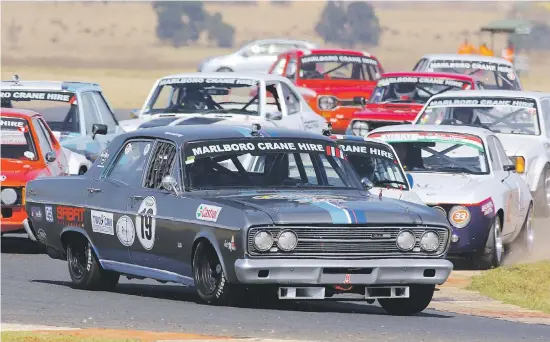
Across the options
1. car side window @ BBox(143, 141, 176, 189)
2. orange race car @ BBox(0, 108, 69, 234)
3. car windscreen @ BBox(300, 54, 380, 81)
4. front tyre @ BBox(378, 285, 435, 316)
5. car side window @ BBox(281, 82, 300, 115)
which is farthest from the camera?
car windscreen @ BBox(300, 54, 380, 81)

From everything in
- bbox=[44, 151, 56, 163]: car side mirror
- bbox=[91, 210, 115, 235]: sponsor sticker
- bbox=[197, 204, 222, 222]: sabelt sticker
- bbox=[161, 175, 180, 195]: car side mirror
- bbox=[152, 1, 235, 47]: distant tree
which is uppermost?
bbox=[161, 175, 180, 195]: car side mirror

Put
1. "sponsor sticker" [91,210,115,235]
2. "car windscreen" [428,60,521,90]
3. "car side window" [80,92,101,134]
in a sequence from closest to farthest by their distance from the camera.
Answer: "sponsor sticker" [91,210,115,235], "car side window" [80,92,101,134], "car windscreen" [428,60,521,90]

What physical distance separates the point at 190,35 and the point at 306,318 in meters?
91.9

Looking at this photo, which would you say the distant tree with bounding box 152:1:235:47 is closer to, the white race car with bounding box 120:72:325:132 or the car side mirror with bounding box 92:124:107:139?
the white race car with bounding box 120:72:325:132

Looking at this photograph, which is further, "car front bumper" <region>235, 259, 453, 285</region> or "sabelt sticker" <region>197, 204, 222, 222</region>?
"sabelt sticker" <region>197, 204, 222, 222</region>

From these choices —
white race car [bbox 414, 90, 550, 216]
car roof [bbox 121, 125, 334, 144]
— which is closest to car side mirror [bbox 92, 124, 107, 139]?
white race car [bbox 414, 90, 550, 216]

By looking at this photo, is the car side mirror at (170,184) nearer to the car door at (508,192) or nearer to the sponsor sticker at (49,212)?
the sponsor sticker at (49,212)

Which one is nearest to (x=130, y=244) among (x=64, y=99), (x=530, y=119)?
(x=64, y=99)

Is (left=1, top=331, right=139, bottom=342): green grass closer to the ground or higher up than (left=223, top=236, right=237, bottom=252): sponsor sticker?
closer to the ground

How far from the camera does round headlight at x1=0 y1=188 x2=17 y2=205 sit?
1658cm

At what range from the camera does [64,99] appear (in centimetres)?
2052

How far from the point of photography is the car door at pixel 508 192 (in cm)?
1677

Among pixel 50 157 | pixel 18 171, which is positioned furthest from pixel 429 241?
pixel 50 157

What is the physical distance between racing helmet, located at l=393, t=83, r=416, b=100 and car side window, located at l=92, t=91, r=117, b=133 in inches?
221
